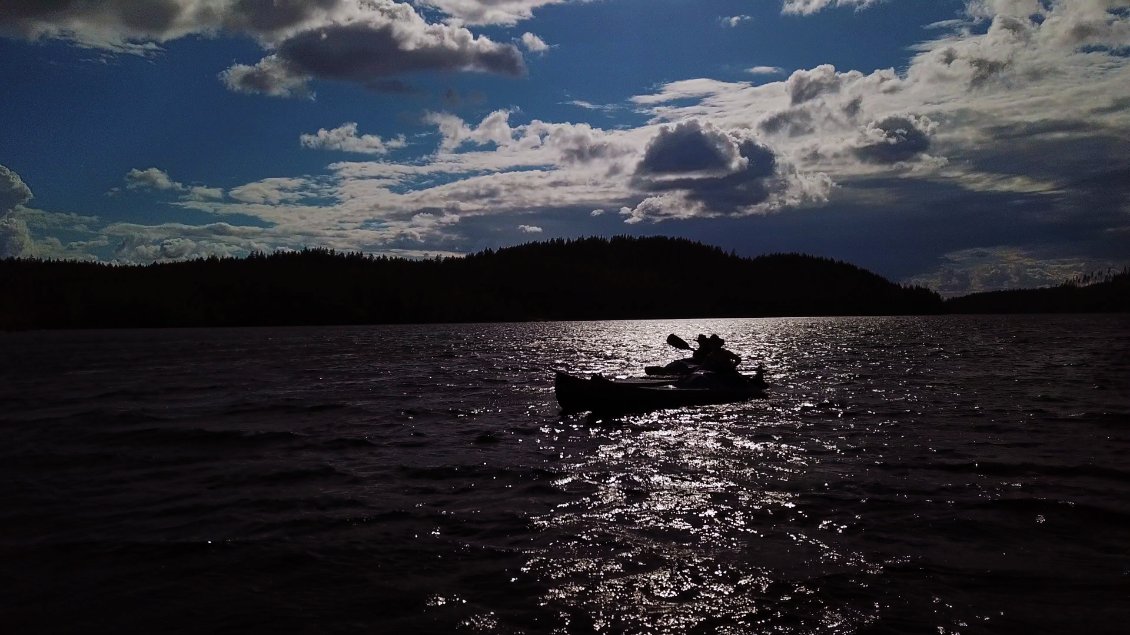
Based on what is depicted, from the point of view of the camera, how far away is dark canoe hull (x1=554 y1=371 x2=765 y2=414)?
1000 inches

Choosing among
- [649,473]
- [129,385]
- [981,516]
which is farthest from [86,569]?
[129,385]

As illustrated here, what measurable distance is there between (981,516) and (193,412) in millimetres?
25405

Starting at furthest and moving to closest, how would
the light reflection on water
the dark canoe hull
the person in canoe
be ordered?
1. the person in canoe
2. the dark canoe hull
3. the light reflection on water

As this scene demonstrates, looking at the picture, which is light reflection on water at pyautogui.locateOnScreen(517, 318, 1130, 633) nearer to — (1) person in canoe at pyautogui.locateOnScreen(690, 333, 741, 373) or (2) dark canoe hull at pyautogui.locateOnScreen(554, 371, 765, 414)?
(2) dark canoe hull at pyautogui.locateOnScreen(554, 371, 765, 414)

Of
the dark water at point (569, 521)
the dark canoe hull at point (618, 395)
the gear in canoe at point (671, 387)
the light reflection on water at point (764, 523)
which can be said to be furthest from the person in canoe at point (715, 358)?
the light reflection on water at point (764, 523)

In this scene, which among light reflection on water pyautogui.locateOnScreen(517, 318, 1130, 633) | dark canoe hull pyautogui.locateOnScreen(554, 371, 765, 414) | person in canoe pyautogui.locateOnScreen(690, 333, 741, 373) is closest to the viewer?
light reflection on water pyautogui.locateOnScreen(517, 318, 1130, 633)

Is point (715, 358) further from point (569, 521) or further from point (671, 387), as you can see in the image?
point (569, 521)

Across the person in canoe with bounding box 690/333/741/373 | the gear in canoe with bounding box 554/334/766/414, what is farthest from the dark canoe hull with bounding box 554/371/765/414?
the person in canoe with bounding box 690/333/741/373

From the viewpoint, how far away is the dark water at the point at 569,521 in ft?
26.5

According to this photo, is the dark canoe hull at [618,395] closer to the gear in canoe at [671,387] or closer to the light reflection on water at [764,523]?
the gear in canoe at [671,387]

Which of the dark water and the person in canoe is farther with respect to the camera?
the person in canoe

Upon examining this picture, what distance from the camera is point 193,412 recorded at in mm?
25984

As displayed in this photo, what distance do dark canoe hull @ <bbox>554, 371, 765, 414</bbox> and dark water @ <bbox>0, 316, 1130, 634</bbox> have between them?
111 centimetres

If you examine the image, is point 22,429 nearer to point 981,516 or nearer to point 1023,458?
point 981,516
